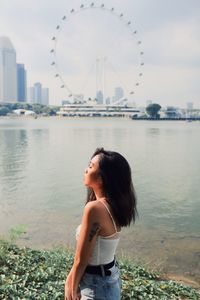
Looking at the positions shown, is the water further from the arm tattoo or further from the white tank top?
the arm tattoo

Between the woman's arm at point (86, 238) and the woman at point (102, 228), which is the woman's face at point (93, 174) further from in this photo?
the woman's arm at point (86, 238)

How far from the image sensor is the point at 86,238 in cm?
229

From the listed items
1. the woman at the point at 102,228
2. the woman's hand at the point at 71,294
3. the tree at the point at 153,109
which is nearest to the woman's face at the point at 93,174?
the woman at the point at 102,228

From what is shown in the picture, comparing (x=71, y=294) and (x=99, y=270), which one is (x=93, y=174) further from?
(x=71, y=294)

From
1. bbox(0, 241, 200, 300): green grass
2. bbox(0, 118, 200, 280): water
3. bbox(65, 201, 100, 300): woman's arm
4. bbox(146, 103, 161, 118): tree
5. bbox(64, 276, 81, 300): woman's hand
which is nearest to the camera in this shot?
bbox(65, 201, 100, 300): woman's arm

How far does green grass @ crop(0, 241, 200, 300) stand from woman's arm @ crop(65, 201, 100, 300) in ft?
6.24

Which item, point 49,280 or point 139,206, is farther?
point 139,206

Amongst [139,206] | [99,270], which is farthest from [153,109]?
[99,270]

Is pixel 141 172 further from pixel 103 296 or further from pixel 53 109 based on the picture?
pixel 53 109

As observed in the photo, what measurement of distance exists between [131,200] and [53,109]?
158753mm

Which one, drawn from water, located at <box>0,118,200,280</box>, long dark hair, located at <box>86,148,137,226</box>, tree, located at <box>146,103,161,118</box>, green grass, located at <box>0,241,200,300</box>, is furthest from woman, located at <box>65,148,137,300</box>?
tree, located at <box>146,103,161,118</box>

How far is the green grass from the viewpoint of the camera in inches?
165

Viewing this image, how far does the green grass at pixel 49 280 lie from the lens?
4.20 metres

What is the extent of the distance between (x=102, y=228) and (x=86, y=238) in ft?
0.35
